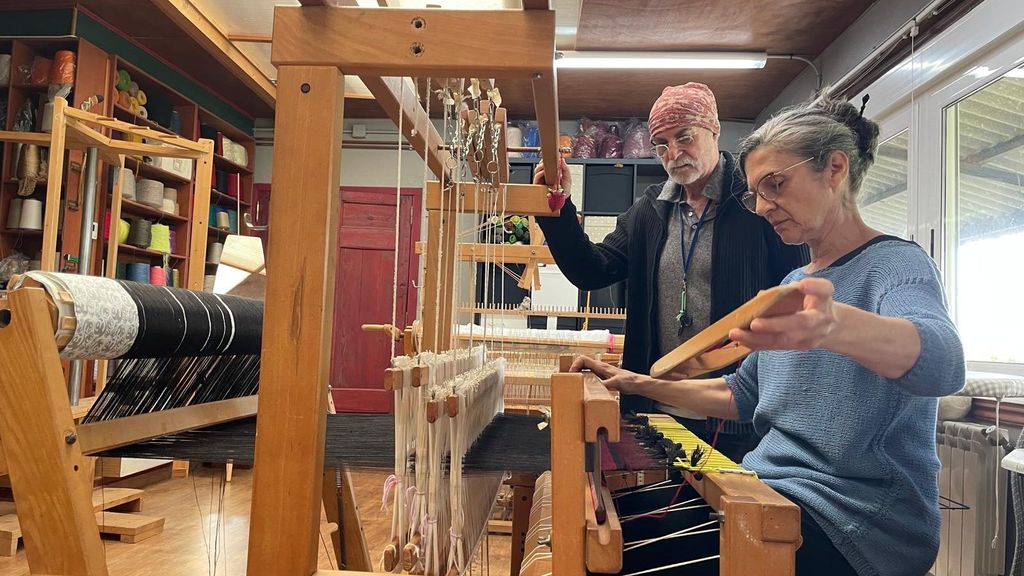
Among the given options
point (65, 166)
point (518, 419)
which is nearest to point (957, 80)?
point (518, 419)

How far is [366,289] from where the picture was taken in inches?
263

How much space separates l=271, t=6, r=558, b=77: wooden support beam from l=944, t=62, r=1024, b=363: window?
2.49m

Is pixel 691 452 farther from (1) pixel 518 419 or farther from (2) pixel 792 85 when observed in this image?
(2) pixel 792 85

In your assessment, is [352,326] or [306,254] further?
[352,326]

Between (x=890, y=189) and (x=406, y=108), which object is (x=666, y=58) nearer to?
(x=890, y=189)

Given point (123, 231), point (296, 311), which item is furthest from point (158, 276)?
point (296, 311)

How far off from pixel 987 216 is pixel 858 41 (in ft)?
5.82

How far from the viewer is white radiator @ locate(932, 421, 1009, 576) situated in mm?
2293

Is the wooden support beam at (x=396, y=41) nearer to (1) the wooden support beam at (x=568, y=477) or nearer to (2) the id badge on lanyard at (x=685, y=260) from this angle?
(1) the wooden support beam at (x=568, y=477)

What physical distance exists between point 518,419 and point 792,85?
14.9 feet

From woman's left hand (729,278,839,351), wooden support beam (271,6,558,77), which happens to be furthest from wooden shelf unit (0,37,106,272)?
woman's left hand (729,278,839,351)

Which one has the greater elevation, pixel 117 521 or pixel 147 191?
pixel 147 191

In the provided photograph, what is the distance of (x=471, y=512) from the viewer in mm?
1215

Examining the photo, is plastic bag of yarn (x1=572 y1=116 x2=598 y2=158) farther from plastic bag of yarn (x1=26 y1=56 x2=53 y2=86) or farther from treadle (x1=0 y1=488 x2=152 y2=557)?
treadle (x1=0 y1=488 x2=152 y2=557)
